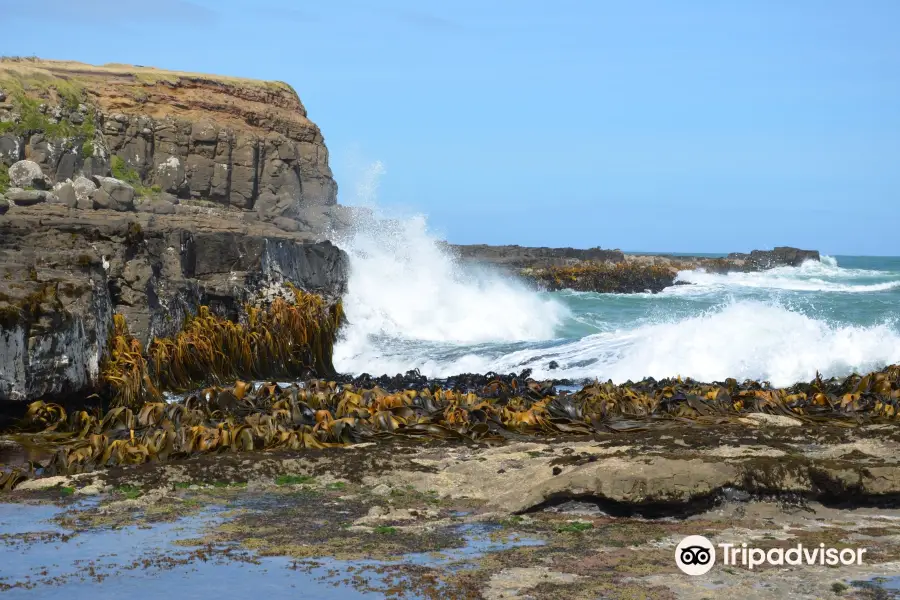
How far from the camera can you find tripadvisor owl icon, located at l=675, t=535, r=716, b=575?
13.2 ft

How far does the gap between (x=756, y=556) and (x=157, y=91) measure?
43859 mm

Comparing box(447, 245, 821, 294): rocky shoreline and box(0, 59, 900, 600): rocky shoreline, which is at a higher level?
box(447, 245, 821, 294): rocky shoreline

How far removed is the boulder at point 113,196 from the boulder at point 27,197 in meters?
1.05

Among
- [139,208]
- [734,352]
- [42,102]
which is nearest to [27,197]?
[139,208]

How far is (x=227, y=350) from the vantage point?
39.2 feet

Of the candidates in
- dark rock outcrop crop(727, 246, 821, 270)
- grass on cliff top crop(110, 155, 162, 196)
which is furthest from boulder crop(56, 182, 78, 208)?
dark rock outcrop crop(727, 246, 821, 270)

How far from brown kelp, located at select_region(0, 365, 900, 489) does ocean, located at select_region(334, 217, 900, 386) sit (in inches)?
170

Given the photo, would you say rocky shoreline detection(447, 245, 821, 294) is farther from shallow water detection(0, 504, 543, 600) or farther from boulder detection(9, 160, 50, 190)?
shallow water detection(0, 504, 543, 600)

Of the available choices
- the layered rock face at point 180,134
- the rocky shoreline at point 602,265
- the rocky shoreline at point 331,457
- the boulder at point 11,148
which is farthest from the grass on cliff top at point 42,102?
the rocky shoreline at point 331,457

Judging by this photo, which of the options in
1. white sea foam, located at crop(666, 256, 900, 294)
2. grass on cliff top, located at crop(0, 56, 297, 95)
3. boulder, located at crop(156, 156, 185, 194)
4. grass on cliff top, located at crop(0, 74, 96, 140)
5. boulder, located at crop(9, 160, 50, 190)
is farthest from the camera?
white sea foam, located at crop(666, 256, 900, 294)

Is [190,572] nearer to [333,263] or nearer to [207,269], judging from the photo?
[207,269]

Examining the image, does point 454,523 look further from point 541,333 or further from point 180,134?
point 180,134

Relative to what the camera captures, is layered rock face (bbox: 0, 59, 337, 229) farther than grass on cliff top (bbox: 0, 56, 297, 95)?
No

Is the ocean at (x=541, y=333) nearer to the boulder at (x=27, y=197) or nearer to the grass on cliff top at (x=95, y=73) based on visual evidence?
the boulder at (x=27, y=197)
